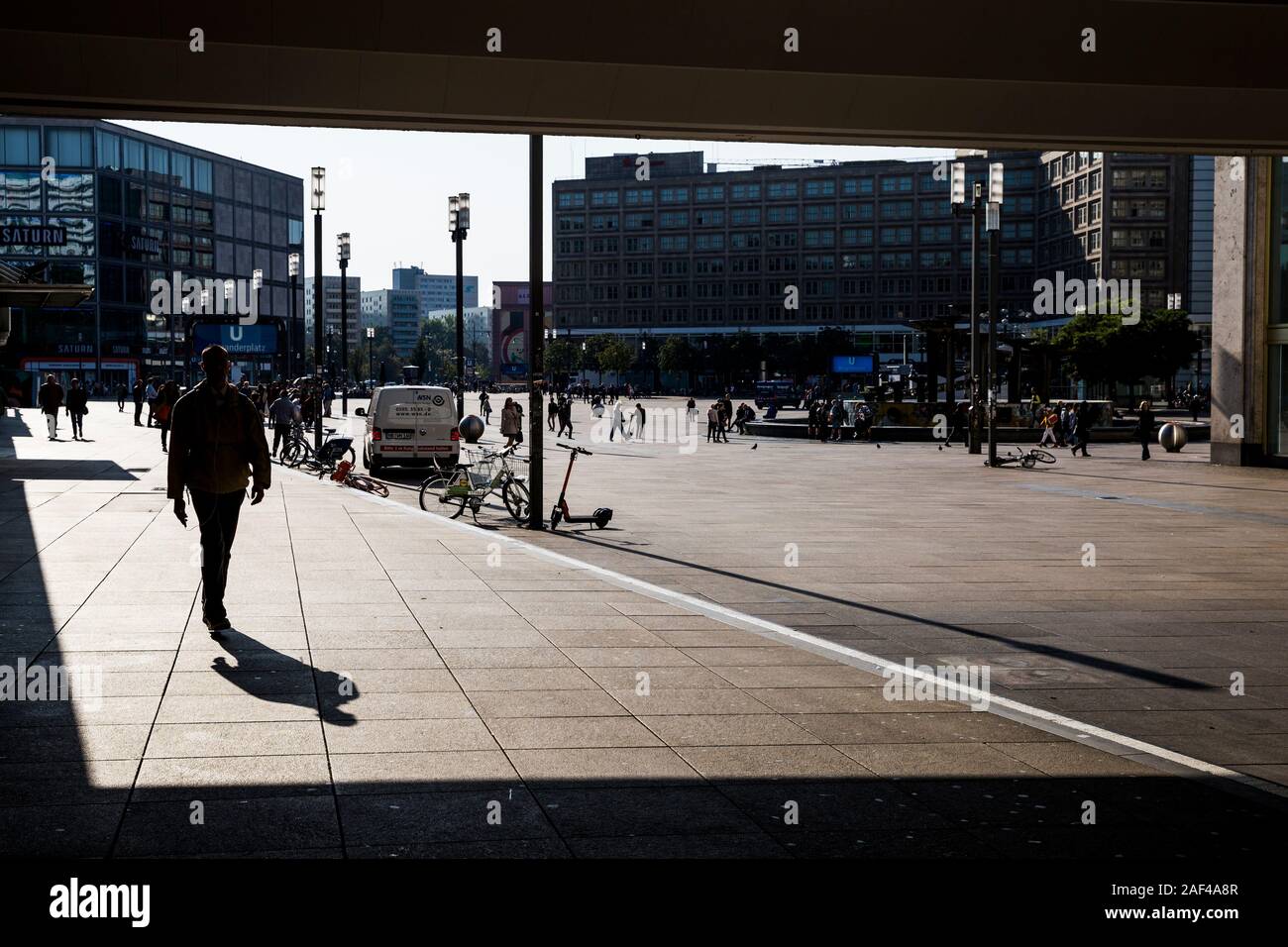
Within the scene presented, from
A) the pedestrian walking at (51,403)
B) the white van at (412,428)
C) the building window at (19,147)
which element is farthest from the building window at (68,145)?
the white van at (412,428)

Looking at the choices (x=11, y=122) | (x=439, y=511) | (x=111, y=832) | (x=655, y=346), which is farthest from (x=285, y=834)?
(x=655, y=346)

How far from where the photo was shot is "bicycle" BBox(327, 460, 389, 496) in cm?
2286

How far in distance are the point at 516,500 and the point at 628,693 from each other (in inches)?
418

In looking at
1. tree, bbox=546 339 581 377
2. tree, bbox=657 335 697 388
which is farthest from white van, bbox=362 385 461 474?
tree, bbox=546 339 581 377

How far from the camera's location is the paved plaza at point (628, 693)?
5457 millimetres

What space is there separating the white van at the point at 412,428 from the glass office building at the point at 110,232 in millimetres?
68814

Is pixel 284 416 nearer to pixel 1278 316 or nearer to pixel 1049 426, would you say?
pixel 1049 426

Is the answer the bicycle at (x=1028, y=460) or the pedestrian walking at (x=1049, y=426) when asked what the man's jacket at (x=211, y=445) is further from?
the pedestrian walking at (x=1049, y=426)

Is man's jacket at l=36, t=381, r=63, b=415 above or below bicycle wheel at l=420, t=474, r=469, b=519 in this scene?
above

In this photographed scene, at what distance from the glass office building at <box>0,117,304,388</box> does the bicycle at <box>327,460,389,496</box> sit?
7248 centimetres

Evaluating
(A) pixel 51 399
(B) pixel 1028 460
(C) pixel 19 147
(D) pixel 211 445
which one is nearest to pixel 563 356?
(C) pixel 19 147

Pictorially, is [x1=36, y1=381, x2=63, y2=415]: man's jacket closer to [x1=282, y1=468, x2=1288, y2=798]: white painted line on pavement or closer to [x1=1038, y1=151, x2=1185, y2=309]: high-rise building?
[x1=282, y1=468, x2=1288, y2=798]: white painted line on pavement

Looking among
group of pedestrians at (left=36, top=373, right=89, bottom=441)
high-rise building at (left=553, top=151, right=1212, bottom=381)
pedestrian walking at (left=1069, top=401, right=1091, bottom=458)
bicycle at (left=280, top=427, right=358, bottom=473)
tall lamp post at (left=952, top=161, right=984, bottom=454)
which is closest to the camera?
bicycle at (left=280, top=427, right=358, bottom=473)

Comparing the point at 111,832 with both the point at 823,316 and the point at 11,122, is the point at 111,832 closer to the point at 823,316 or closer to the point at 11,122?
the point at 11,122
